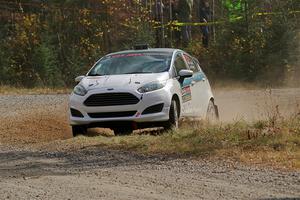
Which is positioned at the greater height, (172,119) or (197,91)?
(197,91)

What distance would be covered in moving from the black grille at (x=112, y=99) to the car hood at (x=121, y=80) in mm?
163

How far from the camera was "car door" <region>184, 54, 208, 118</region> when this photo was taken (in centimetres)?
1327

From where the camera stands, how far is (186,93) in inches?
504

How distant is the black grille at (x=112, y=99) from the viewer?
11.5 m

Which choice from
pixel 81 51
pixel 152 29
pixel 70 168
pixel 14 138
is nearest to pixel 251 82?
pixel 152 29

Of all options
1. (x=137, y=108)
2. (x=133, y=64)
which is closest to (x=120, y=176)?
(x=137, y=108)

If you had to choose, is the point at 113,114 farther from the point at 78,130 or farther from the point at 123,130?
the point at 78,130

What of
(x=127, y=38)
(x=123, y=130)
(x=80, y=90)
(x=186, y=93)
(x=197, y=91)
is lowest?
(x=127, y=38)

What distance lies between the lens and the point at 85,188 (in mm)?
7375

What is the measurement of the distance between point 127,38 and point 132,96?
26776 mm

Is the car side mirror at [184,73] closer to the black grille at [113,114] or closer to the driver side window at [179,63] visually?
the driver side window at [179,63]

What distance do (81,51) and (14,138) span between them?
26951mm

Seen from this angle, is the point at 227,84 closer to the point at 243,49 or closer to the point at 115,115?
the point at 243,49

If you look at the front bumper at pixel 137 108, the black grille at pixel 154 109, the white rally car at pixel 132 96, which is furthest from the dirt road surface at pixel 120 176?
the black grille at pixel 154 109
